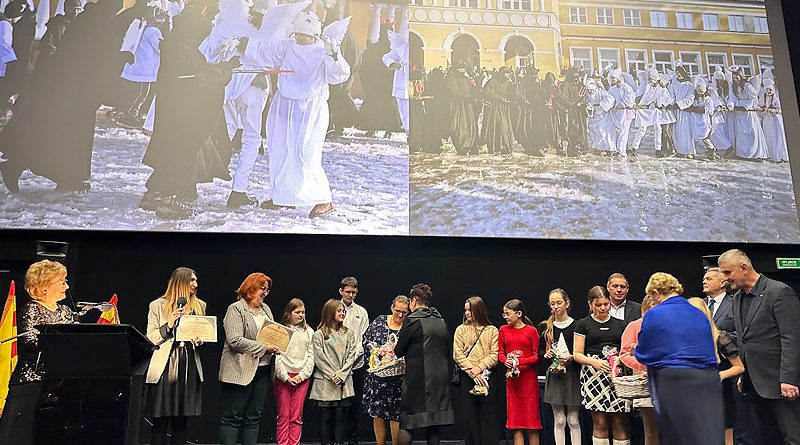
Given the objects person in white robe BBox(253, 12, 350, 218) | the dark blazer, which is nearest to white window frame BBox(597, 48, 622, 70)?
person in white robe BBox(253, 12, 350, 218)

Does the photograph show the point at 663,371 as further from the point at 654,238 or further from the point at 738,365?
the point at 654,238

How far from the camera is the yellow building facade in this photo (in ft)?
22.9

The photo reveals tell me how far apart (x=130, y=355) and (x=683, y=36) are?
268 inches

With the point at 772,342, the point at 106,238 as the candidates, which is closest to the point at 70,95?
the point at 106,238

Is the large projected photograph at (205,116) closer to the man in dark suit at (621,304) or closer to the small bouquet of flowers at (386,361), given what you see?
the small bouquet of flowers at (386,361)

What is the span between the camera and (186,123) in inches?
256

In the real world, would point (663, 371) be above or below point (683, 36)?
below

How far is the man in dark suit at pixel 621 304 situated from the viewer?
4957mm

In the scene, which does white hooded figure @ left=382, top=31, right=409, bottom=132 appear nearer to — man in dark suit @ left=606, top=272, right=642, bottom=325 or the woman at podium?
man in dark suit @ left=606, top=272, right=642, bottom=325

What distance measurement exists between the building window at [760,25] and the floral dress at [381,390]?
557 cm

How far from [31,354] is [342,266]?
4131 millimetres

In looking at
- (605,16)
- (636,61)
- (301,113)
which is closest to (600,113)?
(636,61)

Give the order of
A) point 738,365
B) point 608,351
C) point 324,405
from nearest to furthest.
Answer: point 738,365, point 608,351, point 324,405

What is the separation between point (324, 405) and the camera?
17.0 feet
